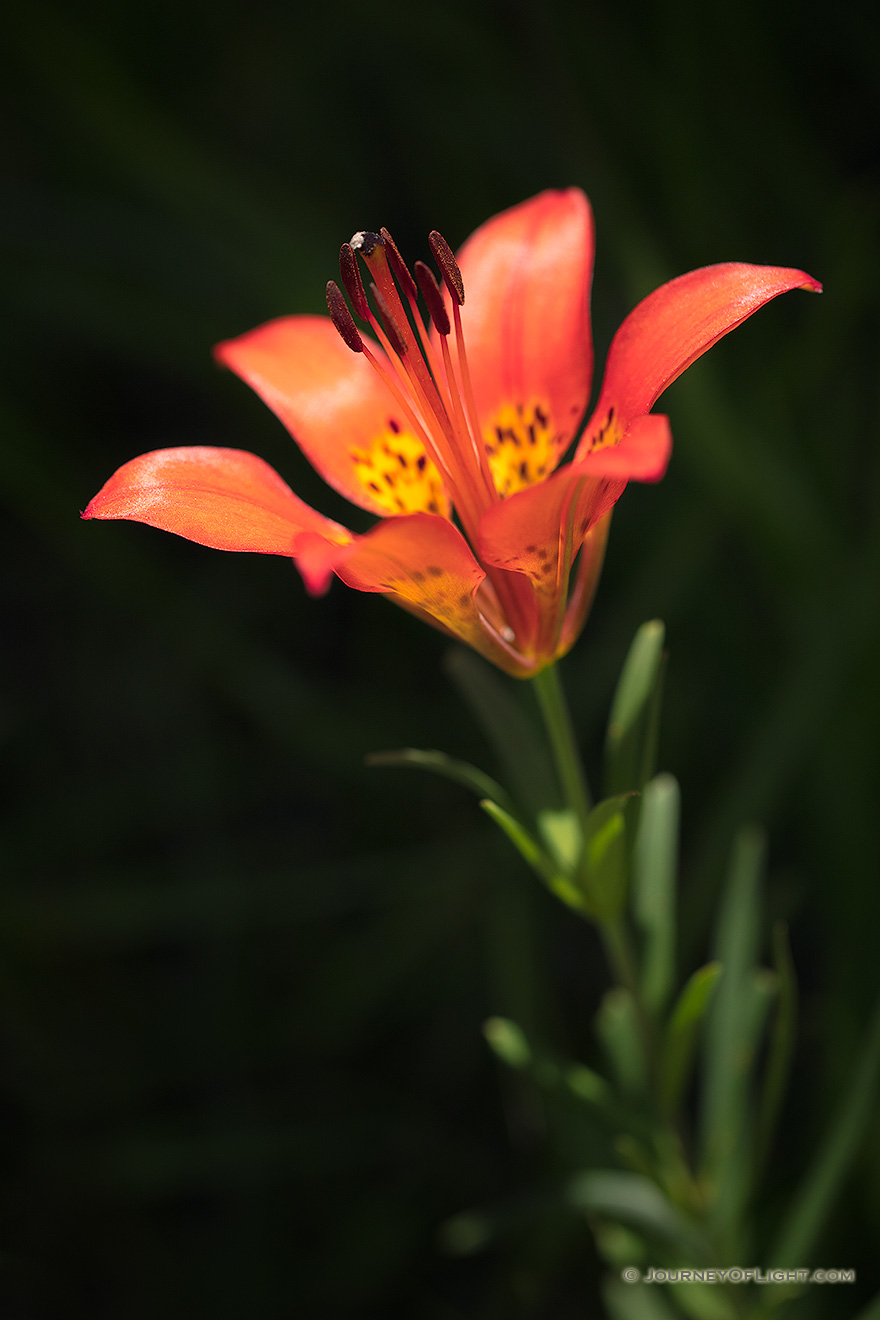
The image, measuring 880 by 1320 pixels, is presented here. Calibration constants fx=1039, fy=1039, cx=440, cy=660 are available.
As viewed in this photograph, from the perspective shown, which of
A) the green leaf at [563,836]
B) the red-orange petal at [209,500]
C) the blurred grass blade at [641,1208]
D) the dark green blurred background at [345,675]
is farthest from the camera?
the dark green blurred background at [345,675]

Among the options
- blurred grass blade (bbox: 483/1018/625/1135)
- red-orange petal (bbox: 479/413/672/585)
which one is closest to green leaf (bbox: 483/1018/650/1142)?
blurred grass blade (bbox: 483/1018/625/1135)

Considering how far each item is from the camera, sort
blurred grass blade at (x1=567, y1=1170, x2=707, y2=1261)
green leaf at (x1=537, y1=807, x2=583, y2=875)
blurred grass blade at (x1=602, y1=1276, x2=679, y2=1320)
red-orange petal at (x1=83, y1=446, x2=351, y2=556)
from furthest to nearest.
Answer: blurred grass blade at (x1=602, y1=1276, x2=679, y2=1320)
blurred grass blade at (x1=567, y1=1170, x2=707, y2=1261)
green leaf at (x1=537, y1=807, x2=583, y2=875)
red-orange petal at (x1=83, y1=446, x2=351, y2=556)

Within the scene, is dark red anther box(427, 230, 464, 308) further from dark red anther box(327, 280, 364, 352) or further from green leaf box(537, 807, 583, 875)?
green leaf box(537, 807, 583, 875)

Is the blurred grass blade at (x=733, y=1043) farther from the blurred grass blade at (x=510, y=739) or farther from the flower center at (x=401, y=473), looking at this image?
the flower center at (x=401, y=473)

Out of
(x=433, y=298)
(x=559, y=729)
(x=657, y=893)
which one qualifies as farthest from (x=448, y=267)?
(x=657, y=893)

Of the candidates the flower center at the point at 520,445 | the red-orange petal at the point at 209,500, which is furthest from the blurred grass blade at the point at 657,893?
the red-orange petal at the point at 209,500

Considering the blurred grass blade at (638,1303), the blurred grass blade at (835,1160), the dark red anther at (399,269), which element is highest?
the dark red anther at (399,269)

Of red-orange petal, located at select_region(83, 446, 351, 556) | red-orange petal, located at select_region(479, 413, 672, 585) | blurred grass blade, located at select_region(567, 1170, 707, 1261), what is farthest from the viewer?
blurred grass blade, located at select_region(567, 1170, 707, 1261)
